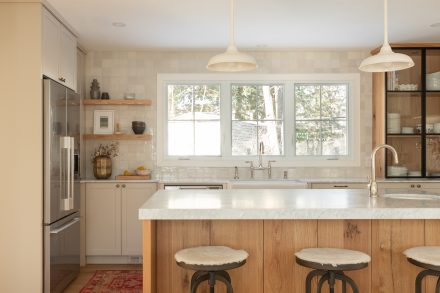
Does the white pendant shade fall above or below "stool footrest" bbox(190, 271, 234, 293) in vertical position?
above

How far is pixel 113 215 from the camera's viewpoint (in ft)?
16.4

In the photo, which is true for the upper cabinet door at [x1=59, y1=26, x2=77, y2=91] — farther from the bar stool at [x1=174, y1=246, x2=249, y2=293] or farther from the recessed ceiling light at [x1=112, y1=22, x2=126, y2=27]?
the bar stool at [x1=174, y1=246, x2=249, y2=293]

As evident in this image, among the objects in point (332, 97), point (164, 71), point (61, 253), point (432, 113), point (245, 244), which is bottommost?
point (61, 253)

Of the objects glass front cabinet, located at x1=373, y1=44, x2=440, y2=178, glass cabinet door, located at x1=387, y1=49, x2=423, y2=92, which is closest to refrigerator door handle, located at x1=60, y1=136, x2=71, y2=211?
glass front cabinet, located at x1=373, y1=44, x2=440, y2=178

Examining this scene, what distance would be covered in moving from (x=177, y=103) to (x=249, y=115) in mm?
950

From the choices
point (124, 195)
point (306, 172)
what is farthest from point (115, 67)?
point (306, 172)

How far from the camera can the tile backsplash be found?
552 cm

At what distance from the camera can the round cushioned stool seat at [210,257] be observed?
2.19m

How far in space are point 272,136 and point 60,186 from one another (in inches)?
110

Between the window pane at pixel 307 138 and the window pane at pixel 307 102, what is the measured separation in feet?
0.30

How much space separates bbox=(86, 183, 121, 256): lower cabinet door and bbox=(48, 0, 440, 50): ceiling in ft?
5.73

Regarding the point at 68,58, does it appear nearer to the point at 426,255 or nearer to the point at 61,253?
the point at 61,253

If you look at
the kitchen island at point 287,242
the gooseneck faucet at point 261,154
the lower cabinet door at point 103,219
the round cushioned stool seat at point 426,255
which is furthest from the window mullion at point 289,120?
the round cushioned stool seat at point 426,255

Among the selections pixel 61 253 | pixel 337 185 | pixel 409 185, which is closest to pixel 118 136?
pixel 61 253
